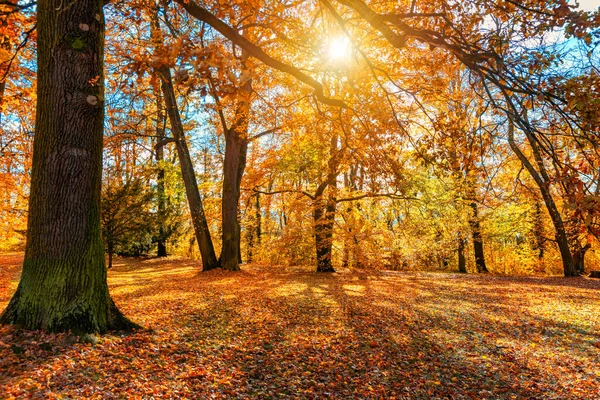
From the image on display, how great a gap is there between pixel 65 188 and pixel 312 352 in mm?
3279

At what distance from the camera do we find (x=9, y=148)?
1095cm

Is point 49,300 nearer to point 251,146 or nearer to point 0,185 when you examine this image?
point 0,185

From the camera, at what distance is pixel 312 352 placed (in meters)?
4.25

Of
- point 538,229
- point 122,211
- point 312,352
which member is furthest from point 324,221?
point 538,229

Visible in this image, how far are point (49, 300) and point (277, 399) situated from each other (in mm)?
2444

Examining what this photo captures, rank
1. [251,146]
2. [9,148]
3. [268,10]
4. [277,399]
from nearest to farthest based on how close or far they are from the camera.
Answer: [277,399], [268,10], [9,148], [251,146]

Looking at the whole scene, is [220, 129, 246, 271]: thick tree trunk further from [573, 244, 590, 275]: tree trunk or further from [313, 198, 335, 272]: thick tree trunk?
[573, 244, 590, 275]: tree trunk

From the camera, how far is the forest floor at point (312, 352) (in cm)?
306

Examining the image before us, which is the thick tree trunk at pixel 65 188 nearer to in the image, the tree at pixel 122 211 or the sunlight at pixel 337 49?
the sunlight at pixel 337 49

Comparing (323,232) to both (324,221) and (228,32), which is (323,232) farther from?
(228,32)

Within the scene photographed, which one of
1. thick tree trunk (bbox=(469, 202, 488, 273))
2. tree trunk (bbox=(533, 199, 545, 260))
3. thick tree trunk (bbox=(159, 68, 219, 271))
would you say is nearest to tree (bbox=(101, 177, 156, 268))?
thick tree trunk (bbox=(159, 68, 219, 271))

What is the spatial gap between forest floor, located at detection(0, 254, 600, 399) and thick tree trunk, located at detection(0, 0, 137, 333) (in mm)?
272

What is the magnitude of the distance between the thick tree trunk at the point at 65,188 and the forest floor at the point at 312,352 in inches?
10.7

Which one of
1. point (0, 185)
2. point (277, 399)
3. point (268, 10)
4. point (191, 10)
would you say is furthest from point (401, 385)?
point (0, 185)
